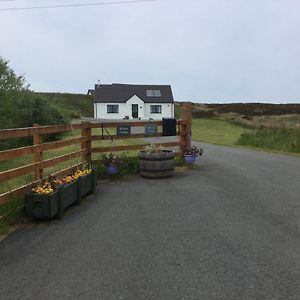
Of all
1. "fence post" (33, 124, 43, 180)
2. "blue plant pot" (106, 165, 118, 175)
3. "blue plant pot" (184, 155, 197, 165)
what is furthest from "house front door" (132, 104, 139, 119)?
"fence post" (33, 124, 43, 180)

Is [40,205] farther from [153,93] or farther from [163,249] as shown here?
[153,93]

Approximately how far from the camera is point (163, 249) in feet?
19.6

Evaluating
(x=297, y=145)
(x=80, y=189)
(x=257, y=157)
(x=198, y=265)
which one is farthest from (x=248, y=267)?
(x=297, y=145)

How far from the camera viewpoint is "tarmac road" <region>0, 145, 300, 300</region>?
4695 mm

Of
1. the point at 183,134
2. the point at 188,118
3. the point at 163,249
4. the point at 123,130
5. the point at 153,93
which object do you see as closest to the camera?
the point at 163,249

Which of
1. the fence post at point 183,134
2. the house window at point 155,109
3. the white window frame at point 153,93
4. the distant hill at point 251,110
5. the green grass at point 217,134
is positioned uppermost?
the white window frame at point 153,93

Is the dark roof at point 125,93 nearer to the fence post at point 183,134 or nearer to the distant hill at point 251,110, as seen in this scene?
the distant hill at point 251,110

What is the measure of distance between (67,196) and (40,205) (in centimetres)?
82

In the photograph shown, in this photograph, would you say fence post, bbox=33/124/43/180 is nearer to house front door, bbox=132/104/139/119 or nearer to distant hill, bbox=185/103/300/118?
house front door, bbox=132/104/139/119

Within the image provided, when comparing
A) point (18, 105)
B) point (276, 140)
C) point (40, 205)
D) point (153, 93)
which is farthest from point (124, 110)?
point (40, 205)

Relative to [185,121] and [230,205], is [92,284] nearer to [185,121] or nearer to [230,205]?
[230,205]

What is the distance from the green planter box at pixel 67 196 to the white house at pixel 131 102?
5884 cm

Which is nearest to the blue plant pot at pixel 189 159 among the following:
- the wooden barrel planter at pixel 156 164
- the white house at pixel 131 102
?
the wooden barrel planter at pixel 156 164

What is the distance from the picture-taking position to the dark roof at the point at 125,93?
6838 cm
